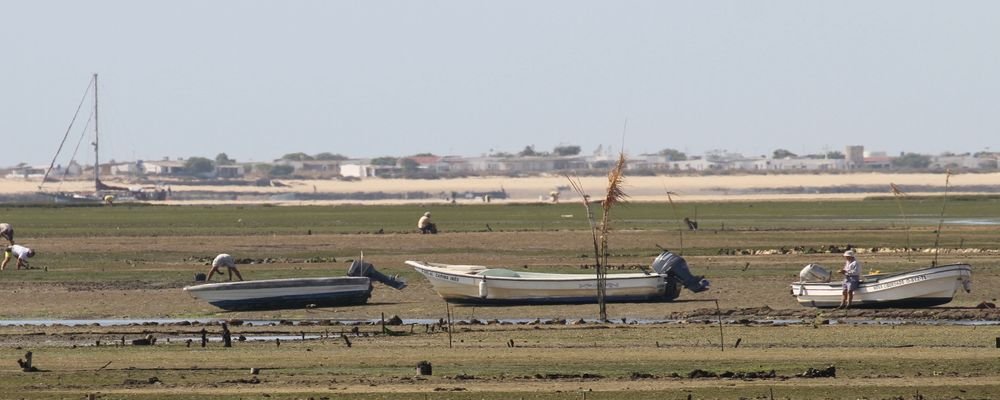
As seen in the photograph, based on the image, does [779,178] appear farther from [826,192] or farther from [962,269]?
[962,269]

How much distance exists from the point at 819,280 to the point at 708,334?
7.36 m

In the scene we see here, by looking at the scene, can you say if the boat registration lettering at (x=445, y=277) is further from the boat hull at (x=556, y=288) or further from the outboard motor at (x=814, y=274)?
the outboard motor at (x=814, y=274)

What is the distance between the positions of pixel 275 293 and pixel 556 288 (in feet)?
18.4

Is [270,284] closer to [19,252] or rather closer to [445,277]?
[445,277]

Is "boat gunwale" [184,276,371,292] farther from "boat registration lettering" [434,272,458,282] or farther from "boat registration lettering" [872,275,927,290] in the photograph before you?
"boat registration lettering" [872,275,927,290]

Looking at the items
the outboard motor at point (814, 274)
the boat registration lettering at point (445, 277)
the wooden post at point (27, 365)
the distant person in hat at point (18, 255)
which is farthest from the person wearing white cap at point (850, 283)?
the distant person in hat at point (18, 255)

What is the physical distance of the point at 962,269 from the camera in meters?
33.1

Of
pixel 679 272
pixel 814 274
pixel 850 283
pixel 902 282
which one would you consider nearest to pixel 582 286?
pixel 679 272

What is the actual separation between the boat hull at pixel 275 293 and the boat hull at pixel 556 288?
2.46 metres

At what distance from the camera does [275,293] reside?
1398 inches

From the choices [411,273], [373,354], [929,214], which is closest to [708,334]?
[373,354]

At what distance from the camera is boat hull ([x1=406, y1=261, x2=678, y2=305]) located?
3556cm

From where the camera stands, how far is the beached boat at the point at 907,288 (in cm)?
3288

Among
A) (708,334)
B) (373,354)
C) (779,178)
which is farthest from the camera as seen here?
(779,178)
